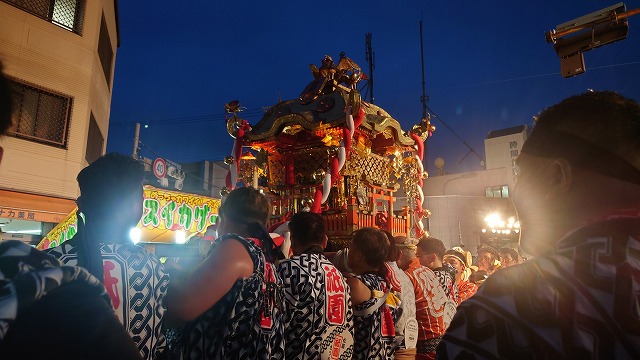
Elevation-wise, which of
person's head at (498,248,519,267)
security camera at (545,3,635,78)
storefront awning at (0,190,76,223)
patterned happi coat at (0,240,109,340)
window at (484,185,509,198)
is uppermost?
security camera at (545,3,635,78)

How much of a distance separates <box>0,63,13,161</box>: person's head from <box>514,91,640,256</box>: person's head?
1.53m

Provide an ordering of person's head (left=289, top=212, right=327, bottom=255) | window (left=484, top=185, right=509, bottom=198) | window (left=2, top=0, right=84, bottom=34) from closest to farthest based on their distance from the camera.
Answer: person's head (left=289, top=212, right=327, bottom=255)
window (left=2, top=0, right=84, bottom=34)
window (left=484, top=185, right=509, bottom=198)

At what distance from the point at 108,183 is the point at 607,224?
7.19ft

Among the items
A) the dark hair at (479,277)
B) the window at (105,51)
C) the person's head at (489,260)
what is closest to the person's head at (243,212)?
the dark hair at (479,277)

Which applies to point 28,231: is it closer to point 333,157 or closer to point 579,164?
point 333,157

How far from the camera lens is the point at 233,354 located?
2180mm

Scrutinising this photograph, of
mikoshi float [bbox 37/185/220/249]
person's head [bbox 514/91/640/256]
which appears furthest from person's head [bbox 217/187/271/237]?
mikoshi float [bbox 37/185/220/249]

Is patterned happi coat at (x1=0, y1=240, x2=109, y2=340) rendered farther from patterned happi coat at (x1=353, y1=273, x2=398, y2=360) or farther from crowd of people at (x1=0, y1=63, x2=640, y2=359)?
patterned happi coat at (x1=353, y1=273, x2=398, y2=360)

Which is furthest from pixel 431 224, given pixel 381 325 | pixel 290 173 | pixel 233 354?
pixel 233 354

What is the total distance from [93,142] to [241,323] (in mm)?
14355

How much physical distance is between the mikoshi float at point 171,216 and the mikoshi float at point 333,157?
411 cm

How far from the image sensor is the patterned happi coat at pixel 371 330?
3.45 metres

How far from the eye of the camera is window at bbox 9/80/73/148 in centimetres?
1091

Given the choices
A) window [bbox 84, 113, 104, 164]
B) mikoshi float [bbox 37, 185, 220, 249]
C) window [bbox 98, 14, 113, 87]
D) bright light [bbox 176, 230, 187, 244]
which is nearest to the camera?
mikoshi float [bbox 37, 185, 220, 249]
